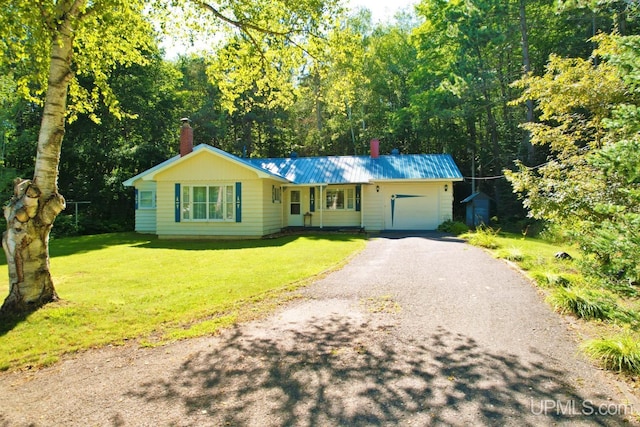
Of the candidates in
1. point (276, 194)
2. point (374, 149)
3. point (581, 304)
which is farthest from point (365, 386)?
point (374, 149)

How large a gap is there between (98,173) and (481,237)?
75.1ft

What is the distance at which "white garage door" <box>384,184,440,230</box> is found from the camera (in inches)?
750

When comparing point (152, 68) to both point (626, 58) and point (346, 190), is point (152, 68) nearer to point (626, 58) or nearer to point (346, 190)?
point (346, 190)

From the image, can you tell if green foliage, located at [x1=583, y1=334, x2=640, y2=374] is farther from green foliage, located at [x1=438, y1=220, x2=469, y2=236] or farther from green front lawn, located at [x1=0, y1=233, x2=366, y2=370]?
green foliage, located at [x1=438, y1=220, x2=469, y2=236]

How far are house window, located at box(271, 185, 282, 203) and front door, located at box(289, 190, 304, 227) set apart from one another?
1.23m

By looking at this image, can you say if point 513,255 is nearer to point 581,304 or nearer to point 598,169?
point 598,169

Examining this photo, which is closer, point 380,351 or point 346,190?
point 380,351

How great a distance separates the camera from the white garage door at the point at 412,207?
1906 cm

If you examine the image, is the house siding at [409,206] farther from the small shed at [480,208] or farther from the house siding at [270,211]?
the house siding at [270,211]

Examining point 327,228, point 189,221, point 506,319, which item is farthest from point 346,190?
point 506,319

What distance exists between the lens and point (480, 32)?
22.2 meters

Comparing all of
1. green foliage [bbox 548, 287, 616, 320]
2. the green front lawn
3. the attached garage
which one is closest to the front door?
the attached garage

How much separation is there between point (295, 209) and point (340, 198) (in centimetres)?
233

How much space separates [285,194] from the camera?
775 inches
